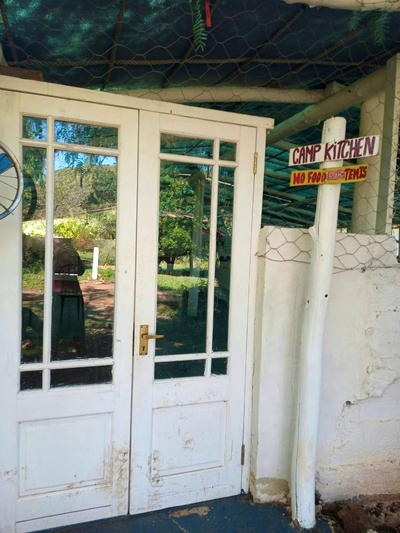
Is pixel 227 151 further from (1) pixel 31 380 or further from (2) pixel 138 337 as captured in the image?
(1) pixel 31 380

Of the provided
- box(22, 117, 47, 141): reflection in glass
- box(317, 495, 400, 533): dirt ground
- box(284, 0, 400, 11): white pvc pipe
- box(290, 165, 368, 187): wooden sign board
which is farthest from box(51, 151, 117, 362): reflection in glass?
box(317, 495, 400, 533): dirt ground

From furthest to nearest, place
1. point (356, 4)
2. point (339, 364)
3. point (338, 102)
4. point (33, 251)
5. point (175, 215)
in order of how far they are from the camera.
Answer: point (338, 102)
point (339, 364)
point (175, 215)
point (33, 251)
point (356, 4)

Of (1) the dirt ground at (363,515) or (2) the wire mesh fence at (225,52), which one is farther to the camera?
(1) the dirt ground at (363,515)

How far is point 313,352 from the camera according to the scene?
204 centimetres

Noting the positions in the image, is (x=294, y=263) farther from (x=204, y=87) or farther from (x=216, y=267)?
(x=204, y=87)

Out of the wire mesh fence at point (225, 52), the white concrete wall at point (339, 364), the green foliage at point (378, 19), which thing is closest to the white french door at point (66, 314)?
the wire mesh fence at point (225, 52)

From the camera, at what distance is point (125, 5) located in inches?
Result: 68.2

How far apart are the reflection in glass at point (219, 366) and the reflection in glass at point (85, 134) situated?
1.38 metres

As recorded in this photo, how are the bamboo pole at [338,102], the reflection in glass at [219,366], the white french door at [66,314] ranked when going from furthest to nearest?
1. the bamboo pole at [338,102]
2. the reflection in glass at [219,366]
3. the white french door at [66,314]

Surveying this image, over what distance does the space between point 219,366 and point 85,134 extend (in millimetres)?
1532

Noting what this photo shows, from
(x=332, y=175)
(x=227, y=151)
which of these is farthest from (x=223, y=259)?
(x=332, y=175)

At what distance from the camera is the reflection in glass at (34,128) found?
71.5 inches

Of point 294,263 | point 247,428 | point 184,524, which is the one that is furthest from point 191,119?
point 184,524

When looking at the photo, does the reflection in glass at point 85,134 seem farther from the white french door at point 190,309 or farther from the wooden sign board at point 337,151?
the wooden sign board at point 337,151
